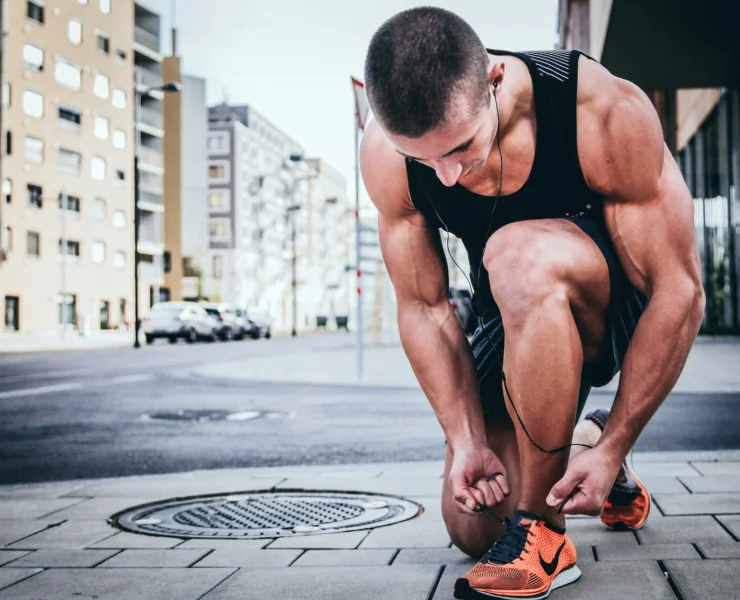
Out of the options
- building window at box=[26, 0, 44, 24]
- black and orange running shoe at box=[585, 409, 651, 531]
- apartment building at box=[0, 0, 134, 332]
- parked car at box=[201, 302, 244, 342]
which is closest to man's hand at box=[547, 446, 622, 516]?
black and orange running shoe at box=[585, 409, 651, 531]

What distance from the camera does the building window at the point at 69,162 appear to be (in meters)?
52.6

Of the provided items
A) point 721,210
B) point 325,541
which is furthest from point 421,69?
point 721,210

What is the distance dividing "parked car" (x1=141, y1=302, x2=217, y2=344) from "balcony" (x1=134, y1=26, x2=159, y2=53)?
3110cm

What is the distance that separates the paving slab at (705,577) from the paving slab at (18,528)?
2.15m

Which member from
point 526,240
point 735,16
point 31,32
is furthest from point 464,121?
point 31,32

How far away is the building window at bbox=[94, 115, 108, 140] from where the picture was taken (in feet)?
181

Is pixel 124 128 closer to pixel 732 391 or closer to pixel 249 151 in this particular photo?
pixel 249 151

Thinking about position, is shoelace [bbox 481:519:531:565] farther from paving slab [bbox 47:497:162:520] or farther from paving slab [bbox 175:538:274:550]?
paving slab [bbox 47:497:162:520]

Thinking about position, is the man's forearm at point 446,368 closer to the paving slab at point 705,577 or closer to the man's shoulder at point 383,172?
the man's shoulder at point 383,172

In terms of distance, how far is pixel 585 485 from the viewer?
7.63 ft

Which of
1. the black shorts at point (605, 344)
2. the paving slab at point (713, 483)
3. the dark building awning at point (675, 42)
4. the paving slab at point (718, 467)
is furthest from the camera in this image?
the dark building awning at point (675, 42)

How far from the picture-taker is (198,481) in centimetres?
465

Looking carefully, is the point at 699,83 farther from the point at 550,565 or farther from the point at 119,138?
the point at 119,138

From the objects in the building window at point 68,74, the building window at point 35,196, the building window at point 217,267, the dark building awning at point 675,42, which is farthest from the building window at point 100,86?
the dark building awning at point 675,42
